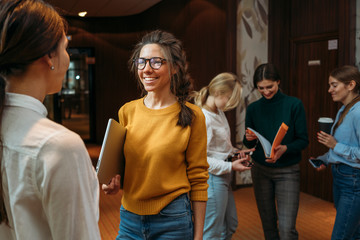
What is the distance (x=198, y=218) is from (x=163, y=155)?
1.10 ft

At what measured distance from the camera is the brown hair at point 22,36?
776 mm

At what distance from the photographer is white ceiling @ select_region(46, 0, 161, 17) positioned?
8.10 meters

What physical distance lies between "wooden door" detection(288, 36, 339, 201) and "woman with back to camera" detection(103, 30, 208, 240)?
12.8 feet

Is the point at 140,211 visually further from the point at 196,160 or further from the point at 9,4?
the point at 9,4

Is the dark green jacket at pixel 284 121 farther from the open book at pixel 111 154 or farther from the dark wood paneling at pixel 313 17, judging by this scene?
the dark wood paneling at pixel 313 17

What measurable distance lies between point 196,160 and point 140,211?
Result: 33 centimetres

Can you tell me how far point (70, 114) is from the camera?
10.4 metres

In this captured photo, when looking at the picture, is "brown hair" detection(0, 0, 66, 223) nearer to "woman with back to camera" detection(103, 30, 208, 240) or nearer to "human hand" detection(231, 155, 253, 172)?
"woman with back to camera" detection(103, 30, 208, 240)

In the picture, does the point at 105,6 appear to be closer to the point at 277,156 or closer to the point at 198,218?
the point at 277,156

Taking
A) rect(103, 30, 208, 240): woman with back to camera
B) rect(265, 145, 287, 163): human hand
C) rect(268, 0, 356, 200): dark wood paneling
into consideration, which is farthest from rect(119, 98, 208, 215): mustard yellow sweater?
rect(268, 0, 356, 200): dark wood paneling

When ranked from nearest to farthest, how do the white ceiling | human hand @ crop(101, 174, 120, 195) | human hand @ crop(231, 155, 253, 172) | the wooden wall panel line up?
human hand @ crop(101, 174, 120, 195) < human hand @ crop(231, 155, 253, 172) < the wooden wall panel < the white ceiling

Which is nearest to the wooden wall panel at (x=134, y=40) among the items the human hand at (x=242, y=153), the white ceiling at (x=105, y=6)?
the white ceiling at (x=105, y=6)

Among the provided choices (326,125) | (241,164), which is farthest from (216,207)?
(326,125)

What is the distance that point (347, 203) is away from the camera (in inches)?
107
